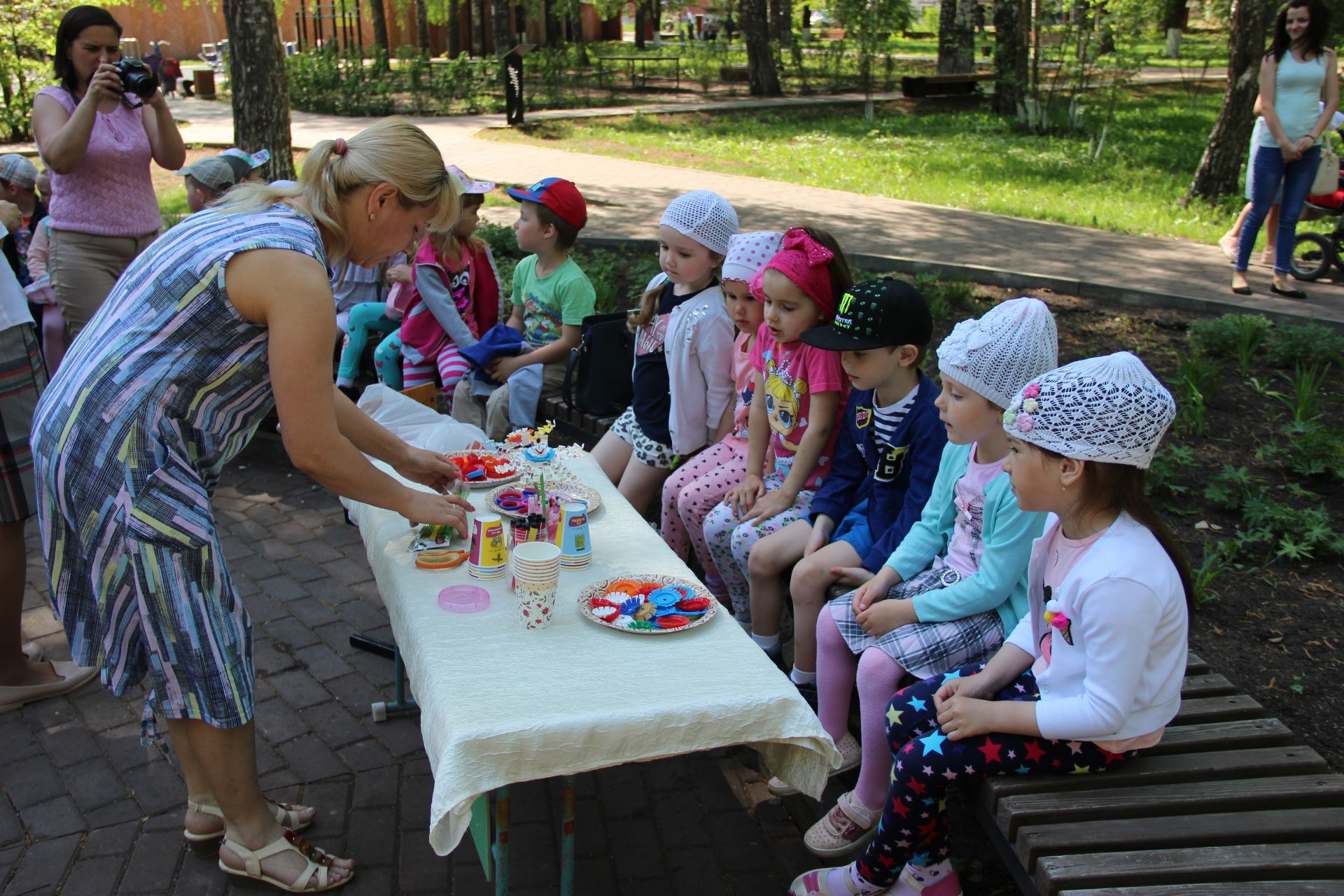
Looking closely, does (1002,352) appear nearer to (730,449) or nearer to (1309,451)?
(730,449)

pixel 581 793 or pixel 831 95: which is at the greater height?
pixel 831 95

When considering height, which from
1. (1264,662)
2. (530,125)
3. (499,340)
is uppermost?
(530,125)

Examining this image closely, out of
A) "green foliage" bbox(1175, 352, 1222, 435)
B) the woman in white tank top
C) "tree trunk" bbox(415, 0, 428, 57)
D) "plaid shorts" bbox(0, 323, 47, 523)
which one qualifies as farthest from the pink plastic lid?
"tree trunk" bbox(415, 0, 428, 57)

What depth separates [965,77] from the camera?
2106cm

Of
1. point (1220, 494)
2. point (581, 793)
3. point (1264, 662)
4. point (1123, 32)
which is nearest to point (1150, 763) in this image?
point (1264, 662)

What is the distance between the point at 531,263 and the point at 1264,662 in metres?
3.51

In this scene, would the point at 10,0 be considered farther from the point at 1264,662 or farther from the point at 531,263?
the point at 1264,662

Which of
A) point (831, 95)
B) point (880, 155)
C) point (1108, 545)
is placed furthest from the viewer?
point (831, 95)

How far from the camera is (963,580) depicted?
8.89 ft

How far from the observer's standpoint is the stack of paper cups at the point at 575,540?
271 cm

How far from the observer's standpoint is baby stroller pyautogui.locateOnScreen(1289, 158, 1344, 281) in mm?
7305

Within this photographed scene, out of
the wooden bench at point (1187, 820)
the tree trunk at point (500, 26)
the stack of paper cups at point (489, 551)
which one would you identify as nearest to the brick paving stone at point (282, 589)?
the stack of paper cups at point (489, 551)

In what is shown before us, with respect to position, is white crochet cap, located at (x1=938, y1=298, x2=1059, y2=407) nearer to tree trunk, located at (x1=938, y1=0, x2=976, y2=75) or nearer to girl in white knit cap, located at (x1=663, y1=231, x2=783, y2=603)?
girl in white knit cap, located at (x1=663, y1=231, x2=783, y2=603)

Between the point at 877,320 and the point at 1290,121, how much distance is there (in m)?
5.71
